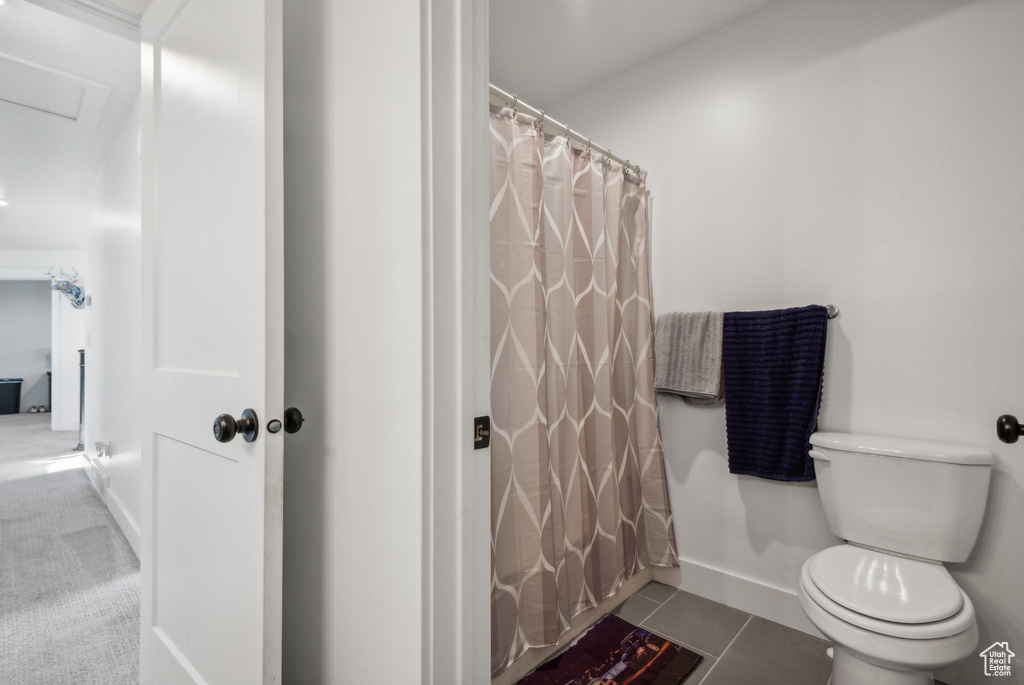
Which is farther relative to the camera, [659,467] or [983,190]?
[659,467]

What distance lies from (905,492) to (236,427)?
6.08 feet

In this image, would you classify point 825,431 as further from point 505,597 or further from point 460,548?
point 460,548

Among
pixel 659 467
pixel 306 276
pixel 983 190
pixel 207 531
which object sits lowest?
pixel 659 467

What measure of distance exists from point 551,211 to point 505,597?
4.37 ft

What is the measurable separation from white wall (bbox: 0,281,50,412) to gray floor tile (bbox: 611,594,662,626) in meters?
9.93

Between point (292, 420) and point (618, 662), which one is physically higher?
point (292, 420)

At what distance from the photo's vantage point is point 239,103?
0.97 metres

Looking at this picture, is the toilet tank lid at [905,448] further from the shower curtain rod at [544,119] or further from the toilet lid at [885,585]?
the shower curtain rod at [544,119]

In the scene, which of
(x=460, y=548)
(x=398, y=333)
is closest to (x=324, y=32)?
(x=398, y=333)

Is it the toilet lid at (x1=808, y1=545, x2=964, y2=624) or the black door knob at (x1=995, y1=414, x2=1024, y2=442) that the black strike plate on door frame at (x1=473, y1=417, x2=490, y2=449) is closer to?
the toilet lid at (x1=808, y1=545, x2=964, y2=624)

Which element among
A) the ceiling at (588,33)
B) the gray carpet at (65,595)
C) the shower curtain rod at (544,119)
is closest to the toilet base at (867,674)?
the shower curtain rod at (544,119)

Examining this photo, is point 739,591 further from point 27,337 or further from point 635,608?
point 27,337

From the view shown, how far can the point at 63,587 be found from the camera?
2.05 meters

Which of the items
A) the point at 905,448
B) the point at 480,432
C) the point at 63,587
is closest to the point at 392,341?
the point at 480,432
